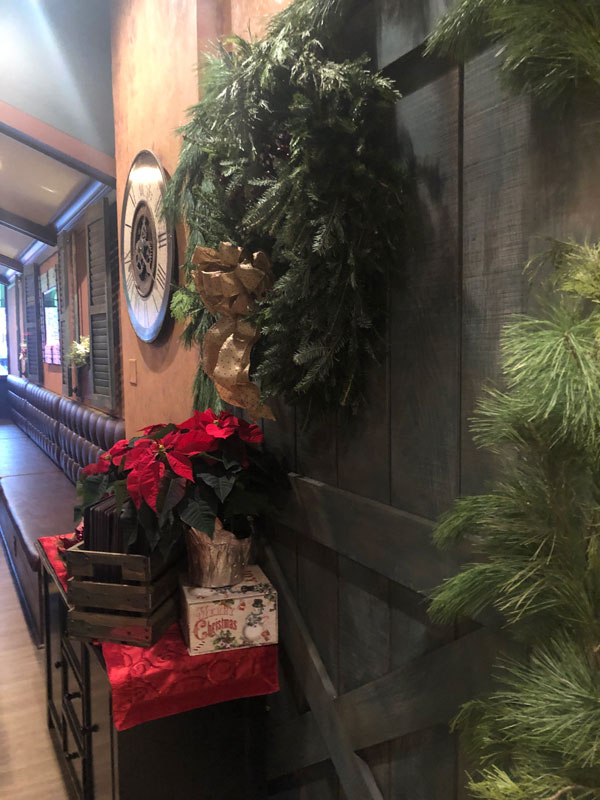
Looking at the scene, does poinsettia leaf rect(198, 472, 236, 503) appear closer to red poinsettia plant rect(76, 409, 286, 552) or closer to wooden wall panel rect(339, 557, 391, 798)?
red poinsettia plant rect(76, 409, 286, 552)

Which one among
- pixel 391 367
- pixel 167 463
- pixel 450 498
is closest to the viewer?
pixel 450 498

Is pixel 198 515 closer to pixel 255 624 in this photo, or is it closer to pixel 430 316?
pixel 255 624

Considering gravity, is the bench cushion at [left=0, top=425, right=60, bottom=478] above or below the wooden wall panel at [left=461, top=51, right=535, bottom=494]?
below

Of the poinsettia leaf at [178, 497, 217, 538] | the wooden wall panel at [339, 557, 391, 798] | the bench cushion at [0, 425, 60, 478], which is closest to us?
the wooden wall panel at [339, 557, 391, 798]

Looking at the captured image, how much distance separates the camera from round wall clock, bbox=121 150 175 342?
2088mm

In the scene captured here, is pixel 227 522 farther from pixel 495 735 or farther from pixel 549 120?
pixel 549 120

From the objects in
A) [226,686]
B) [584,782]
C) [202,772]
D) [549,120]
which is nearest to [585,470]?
[584,782]

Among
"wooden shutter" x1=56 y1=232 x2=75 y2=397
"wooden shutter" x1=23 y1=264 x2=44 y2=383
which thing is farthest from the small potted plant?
"wooden shutter" x1=23 y1=264 x2=44 y2=383

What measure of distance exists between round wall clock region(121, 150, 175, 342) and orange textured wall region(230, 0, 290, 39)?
555 mm

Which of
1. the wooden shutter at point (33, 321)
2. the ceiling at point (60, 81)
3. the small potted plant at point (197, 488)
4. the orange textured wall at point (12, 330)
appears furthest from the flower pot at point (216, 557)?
the orange textured wall at point (12, 330)

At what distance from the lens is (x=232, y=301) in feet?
4.04

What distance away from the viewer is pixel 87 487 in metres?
1.44

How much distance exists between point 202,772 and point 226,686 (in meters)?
0.25

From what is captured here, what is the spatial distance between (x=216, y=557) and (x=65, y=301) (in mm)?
4194
